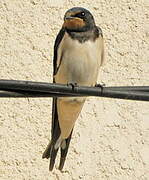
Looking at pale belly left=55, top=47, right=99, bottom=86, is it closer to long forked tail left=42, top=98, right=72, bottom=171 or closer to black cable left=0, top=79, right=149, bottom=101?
long forked tail left=42, top=98, right=72, bottom=171

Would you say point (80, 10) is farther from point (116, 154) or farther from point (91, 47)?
point (116, 154)

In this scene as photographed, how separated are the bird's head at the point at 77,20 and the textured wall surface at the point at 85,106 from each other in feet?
2.06

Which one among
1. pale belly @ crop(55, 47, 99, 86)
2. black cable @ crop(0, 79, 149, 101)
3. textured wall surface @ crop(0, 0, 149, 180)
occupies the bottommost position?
textured wall surface @ crop(0, 0, 149, 180)

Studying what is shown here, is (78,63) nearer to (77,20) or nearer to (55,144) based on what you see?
(77,20)

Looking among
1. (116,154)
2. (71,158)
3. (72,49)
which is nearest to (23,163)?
(71,158)

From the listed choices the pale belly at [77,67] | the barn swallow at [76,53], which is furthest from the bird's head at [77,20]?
the pale belly at [77,67]

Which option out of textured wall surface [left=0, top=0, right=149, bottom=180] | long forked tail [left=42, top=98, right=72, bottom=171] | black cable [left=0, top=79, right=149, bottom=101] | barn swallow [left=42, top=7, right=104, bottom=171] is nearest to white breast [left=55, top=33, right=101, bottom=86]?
barn swallow [left=42, top=7, right=104, bottom=171]

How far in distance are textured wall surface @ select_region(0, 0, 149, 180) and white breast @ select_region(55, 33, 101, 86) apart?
0.62 m

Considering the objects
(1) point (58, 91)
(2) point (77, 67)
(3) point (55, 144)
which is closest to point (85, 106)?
(3) point (55, 144)

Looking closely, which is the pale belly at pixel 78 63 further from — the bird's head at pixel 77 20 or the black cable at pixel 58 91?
the black cable at pixel 58 91

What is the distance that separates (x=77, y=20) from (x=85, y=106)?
2.38 ft

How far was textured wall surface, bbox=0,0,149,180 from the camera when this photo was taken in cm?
358

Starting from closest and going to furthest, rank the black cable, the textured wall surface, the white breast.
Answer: the black cable, the white breast, the textured wall surface

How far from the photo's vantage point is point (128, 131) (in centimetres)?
373
